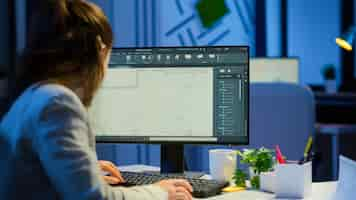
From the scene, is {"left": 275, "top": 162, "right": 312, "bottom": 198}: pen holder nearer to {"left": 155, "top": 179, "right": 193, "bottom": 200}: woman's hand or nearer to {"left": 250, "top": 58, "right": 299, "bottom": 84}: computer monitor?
{"left": 155, "top": 179, "right": 193, "bottom": 200}: woman's hand

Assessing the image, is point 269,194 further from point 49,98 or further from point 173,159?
point 49,98

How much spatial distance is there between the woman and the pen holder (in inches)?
21.5

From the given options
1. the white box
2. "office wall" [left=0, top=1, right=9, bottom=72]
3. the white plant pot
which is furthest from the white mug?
the white plant pot

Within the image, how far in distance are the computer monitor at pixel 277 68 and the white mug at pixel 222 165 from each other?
3391 mm

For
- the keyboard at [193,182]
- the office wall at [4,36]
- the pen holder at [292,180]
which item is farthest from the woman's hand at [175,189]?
the office wall at [4,36]

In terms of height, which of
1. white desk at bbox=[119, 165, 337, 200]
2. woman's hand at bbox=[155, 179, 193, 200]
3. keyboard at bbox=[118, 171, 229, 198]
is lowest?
white desk at bbox=[119, 165, 337, 200]

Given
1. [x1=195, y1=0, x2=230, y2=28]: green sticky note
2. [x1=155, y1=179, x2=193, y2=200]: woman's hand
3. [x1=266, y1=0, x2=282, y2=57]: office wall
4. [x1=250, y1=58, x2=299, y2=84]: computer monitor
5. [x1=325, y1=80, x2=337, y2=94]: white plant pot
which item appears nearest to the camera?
[x1=155, y1=179, x2=193, y2=200]: woman's hand

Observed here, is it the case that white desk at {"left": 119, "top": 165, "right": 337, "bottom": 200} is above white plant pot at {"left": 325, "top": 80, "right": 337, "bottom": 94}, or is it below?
below

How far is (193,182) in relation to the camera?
76.3 inches

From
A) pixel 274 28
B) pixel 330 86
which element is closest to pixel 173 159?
pixel 330 86

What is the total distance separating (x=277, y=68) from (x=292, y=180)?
370cm

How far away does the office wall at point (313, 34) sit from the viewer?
284 inches

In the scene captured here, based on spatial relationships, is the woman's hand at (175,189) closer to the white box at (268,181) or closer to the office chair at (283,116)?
the white box at (268,181)

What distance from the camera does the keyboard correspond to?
185cm
